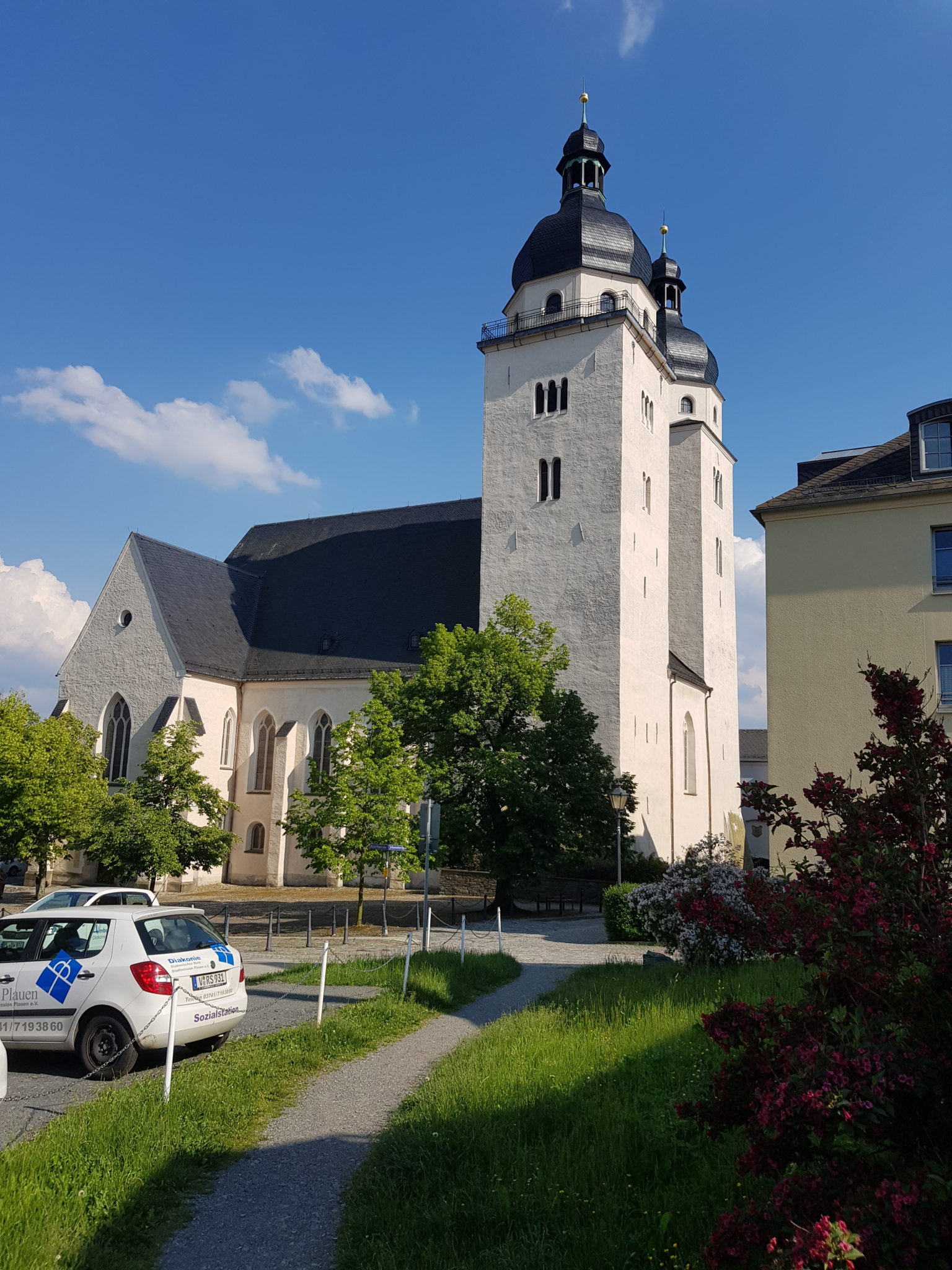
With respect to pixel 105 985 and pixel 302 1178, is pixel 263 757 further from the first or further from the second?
pixel 302 1178

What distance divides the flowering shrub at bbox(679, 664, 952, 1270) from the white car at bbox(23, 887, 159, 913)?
11.0 meters

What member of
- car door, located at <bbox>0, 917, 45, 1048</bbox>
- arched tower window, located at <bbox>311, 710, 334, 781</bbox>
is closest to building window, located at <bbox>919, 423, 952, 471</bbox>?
car door, located at <bbox>0, 917, 45, 1048</bbox>

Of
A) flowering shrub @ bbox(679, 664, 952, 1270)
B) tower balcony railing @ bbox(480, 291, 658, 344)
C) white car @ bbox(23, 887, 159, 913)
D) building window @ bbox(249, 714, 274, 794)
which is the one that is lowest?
white car @ bbox(23, 887, 159, 913)

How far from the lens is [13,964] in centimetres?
870

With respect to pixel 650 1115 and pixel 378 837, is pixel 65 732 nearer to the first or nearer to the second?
pixel 378 837

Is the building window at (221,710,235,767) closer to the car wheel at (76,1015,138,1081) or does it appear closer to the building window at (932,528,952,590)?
the building window at (932,528,952,590)

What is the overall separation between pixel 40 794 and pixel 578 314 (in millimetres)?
23887

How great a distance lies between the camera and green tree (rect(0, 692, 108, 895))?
25.3 meters

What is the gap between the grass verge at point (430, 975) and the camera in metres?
11.8

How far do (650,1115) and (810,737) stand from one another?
46.1ft

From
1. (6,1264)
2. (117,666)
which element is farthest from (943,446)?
(117,666)

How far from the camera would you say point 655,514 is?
120 feet

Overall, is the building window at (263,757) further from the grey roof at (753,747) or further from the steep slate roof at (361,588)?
the grey roof at (753,747)

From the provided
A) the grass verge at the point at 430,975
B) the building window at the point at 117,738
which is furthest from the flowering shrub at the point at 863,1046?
the building window at the point at 117,738
